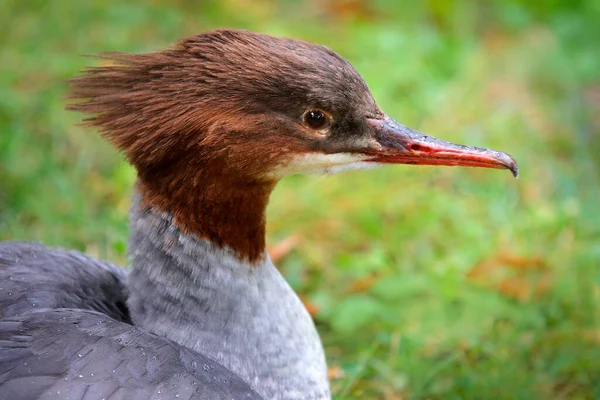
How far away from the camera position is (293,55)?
2.45 meters

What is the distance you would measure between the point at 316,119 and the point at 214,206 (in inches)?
15.3

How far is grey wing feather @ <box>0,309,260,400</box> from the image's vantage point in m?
2.15

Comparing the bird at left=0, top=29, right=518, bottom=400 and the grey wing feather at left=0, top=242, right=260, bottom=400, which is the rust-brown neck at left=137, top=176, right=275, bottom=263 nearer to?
the bird at left=0, top=29, right=518, bottom=400

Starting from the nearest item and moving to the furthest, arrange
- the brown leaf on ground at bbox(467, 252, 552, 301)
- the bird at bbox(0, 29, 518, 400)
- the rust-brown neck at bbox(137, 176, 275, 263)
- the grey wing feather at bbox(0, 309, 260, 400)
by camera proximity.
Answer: the grey wing feather at bbox(0, 309, 260, 400) → the bird at bbox(0, 29, 518, 400) → the rust-brown neck at bbox(137, 176, 275, 263) → the brown leaf on ground at bbox(467, 252, 552, 301)

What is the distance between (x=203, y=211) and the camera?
2467 millimetres

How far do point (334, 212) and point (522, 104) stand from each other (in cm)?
174

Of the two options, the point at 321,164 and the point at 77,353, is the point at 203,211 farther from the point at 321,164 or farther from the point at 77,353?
the point at 77,353

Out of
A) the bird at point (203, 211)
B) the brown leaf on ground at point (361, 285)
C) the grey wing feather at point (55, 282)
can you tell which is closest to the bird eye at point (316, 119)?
the bird at point (203, 211)

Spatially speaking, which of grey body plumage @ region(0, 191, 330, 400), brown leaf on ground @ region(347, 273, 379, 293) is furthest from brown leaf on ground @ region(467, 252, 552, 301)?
grey body plumage @ region(0, 191, 330, 400)

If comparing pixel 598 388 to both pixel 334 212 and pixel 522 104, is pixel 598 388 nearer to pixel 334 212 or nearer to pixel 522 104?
pixel 334 212

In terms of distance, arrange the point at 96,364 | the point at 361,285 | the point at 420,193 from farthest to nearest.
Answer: the point at 420,193 → the point at 361,285 → the point at 96,364

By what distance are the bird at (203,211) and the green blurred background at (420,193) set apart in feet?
2.27

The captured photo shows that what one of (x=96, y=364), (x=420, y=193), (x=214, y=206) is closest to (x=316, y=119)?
(x=214, y=206)

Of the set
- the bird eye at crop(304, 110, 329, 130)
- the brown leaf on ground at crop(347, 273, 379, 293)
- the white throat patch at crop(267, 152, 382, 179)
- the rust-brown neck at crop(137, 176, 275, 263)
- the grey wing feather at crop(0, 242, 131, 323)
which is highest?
the bird eye at crop(304, 110, 329, 130)
